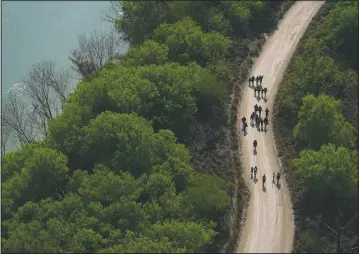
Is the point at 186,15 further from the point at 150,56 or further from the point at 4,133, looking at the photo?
the point at 4,133

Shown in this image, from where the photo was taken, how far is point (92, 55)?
64375 millimetres

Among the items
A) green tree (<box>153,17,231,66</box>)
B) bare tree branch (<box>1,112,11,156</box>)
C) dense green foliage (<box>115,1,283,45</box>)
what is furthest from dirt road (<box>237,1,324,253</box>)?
bare tree branch (<box>1,112,11,156</box>)

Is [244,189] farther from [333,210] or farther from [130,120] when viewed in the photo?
[130,120]

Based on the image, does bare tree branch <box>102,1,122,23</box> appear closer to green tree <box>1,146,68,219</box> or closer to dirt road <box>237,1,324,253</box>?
dirt road <box>237,1,324,253</box>

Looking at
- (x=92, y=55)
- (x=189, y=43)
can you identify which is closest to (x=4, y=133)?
(x=92, y=55)

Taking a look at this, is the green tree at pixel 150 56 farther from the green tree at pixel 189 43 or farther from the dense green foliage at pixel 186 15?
the dense green foliage at pixel 186 15

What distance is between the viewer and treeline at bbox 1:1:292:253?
1602 inches

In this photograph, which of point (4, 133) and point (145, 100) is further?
point (4, 133)

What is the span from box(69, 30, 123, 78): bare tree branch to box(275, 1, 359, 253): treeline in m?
21.6

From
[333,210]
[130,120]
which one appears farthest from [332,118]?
[130,120]

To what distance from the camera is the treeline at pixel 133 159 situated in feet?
133

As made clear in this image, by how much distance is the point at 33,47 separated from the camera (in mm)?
68812

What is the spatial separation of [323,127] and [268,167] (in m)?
7.03

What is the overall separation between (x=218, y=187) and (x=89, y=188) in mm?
11494
